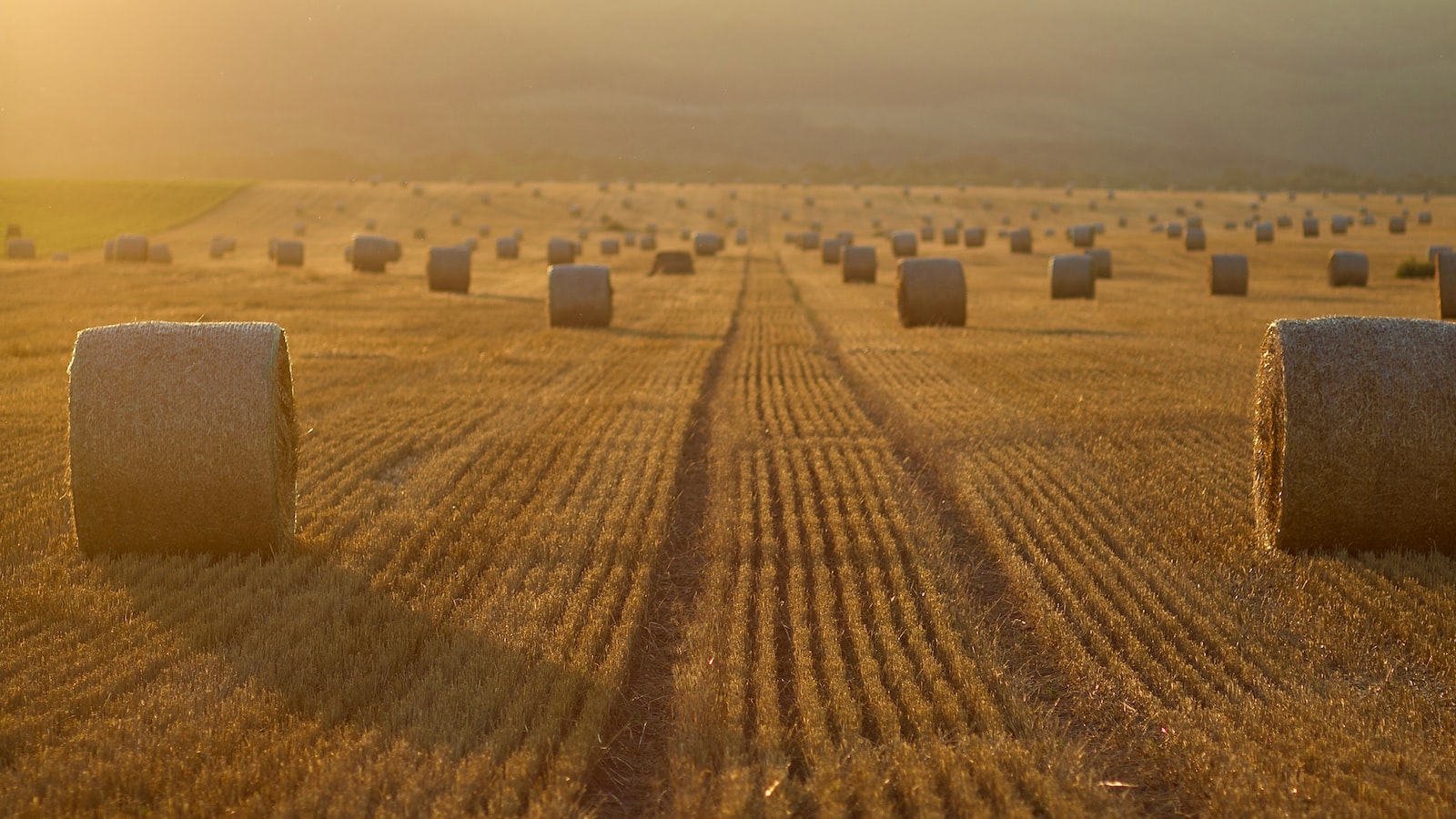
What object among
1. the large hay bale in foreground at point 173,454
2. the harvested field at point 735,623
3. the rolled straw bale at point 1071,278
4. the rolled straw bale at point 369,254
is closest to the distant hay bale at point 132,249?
the rolled straw bale at point 369,254

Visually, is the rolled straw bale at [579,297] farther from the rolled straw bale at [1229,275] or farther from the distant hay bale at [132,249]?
the distant hay bale at [132,249]

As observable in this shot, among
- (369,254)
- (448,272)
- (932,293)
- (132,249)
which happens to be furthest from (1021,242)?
(132,249)

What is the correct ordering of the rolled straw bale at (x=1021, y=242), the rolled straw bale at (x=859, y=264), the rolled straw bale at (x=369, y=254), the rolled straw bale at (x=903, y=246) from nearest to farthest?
1. the rolled straw bale at (x=859, y=264)
2. the rolled straw bale at (x=369, y=254)
3. the rolled straw bale at (x=903, y=246)
4. the rolled straw bale at (x=1021, y=242)

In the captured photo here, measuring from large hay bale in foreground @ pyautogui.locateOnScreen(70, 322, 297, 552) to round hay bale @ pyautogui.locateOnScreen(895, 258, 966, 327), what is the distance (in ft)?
60.3

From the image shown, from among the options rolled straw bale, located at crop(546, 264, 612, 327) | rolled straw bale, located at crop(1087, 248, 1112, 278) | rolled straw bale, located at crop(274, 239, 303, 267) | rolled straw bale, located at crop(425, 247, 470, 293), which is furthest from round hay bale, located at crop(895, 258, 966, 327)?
rolled straw bale, located at crop(274, 239, 303, 267)

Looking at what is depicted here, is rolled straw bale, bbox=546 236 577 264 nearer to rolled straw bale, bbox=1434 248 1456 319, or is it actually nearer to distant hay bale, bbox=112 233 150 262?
distant hay bale, bbox=112 233 150 262

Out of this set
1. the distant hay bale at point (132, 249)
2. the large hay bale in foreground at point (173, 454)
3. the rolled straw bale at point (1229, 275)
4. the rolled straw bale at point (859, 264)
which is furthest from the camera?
the distant hay bale at point (132, 249)

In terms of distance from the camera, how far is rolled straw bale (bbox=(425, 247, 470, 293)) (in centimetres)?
3531

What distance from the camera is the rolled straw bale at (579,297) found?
25578 mm

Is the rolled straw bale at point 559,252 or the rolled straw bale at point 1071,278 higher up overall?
the rolled straw bale at point 559,252

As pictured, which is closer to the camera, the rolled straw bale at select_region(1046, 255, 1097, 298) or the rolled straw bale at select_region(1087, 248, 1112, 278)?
the rolled straw bale at select_region(1046, 255, 1097, 298)

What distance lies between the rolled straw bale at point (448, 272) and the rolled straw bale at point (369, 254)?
8685 millimetres

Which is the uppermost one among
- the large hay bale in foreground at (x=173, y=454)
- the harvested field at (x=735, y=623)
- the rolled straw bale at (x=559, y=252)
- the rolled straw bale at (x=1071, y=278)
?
the rolled straw bale at (x=559, y=252)

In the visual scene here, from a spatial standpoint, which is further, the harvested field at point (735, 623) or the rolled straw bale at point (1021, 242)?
the rolled straw bale at point (1021, 242)
